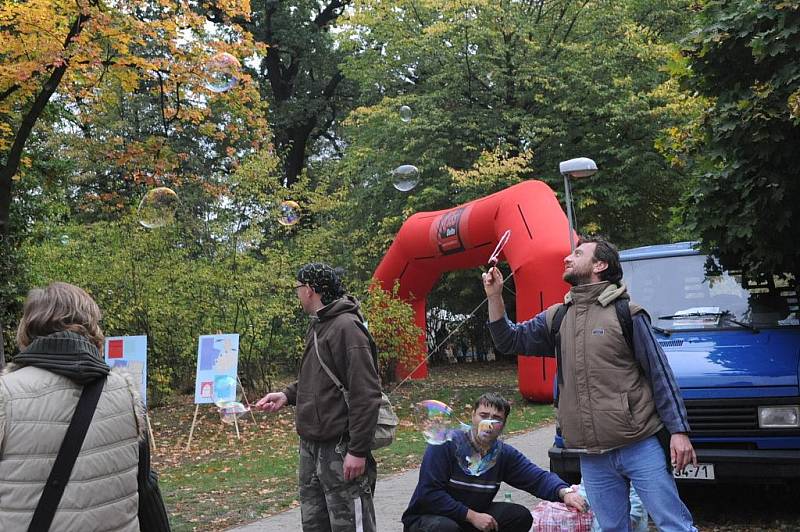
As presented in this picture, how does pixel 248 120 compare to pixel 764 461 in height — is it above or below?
above

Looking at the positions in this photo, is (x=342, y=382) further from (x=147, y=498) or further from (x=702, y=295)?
(x=702, y=295)

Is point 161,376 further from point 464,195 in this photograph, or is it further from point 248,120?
point 464,195

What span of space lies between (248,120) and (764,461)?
11.7 metres

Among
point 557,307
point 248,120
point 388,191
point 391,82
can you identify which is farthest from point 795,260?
point 391,82

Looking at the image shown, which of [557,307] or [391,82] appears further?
[391,82]

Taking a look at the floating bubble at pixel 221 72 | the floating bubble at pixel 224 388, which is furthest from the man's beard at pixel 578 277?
the floating bubble at pixel 221 72

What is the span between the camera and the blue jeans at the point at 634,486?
3.80 m

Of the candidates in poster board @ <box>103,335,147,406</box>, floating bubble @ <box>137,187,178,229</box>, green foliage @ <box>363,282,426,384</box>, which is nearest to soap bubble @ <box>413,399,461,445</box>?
poster board @ <box>103,335,147,406</box>

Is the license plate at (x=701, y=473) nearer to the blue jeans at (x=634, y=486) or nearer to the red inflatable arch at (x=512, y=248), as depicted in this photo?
the blue jeans at (x=634, y=486)

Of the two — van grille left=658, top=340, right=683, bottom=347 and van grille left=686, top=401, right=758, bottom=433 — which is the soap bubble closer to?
van grille left=686, top=401, right=758, bottom=433

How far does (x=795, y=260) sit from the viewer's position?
21.8ft

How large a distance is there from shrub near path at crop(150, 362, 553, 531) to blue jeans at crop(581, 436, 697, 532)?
3997 millimetres

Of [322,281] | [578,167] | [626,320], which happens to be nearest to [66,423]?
[322,281]

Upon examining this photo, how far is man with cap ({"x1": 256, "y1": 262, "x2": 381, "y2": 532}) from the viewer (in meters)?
4.25
